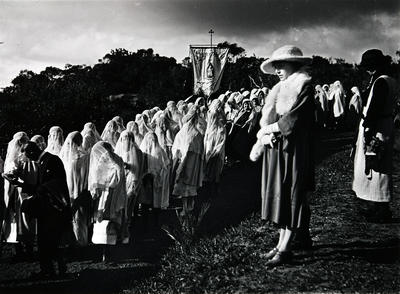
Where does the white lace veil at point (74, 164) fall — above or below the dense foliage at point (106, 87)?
below

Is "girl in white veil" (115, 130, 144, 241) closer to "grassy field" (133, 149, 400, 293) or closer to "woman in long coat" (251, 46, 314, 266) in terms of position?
"grassy field" (133, 149, 400, 293)

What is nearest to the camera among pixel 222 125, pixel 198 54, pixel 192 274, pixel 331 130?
pixel 192 274

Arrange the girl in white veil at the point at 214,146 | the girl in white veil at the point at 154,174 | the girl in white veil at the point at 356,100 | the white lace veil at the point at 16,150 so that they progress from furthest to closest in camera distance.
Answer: the girl in white veil at the point at 356,100
the girl in white veil at the point at 214,146
the girl in white veil at the point at 154,174
the white lace veil at the point at 16,150

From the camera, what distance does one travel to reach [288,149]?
5.06m

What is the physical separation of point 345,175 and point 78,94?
926 cm

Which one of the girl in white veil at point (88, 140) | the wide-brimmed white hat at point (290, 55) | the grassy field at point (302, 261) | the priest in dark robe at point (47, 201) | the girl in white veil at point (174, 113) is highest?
the girl in white veil at point (174, 113)

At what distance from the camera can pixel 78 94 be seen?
16453mm

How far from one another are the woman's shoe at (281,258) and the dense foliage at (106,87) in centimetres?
329

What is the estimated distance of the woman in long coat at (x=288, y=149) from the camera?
4973 mm

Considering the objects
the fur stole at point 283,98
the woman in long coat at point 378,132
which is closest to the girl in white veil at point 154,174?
the woman in long coat at point 378,132

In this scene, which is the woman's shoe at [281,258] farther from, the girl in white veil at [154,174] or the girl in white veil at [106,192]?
the girl in white veil at [154,174]

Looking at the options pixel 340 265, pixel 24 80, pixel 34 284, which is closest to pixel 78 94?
pixel 24 80

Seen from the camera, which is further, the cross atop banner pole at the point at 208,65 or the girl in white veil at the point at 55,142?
the cross atop banner pole at the point at 208,65

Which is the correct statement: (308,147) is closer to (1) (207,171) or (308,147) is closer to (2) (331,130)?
(1) (207,171)
